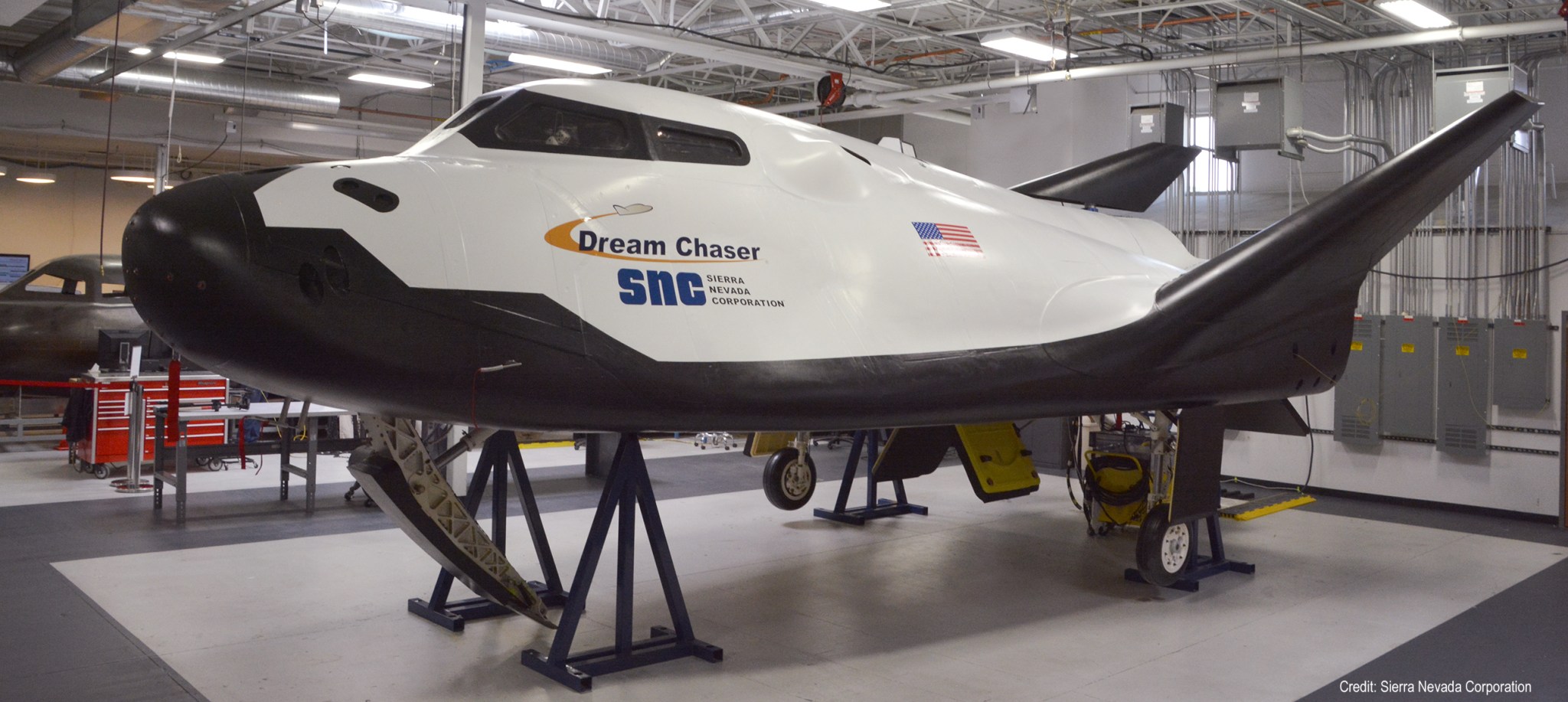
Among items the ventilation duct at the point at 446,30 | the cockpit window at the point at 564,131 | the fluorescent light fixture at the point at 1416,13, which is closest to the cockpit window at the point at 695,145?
the cockpit window at the point at 564,131

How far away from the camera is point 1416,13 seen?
37.5ft

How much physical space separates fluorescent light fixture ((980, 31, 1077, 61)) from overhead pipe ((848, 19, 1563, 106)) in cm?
39

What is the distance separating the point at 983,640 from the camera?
693 cm

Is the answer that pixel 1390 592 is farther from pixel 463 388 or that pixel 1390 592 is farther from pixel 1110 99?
pixel 1110 99

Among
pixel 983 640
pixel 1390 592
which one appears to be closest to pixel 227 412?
pixel 983 640

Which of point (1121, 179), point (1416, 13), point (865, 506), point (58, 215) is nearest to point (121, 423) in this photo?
point (865, 506)

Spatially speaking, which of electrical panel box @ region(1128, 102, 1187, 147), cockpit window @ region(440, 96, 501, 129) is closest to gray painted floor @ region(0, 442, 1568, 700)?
cockpit window @ region(440, 96, 501, 129)

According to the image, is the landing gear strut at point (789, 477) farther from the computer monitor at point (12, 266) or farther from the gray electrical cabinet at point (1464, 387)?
the computer monitor at point (12, 266)

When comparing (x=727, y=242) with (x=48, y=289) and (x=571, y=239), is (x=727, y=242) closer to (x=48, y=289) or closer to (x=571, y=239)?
(x=571, y=239)

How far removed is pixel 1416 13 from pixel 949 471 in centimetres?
807

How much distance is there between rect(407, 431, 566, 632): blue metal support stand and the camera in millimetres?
7121

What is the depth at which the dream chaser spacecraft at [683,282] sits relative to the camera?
15.5 feet

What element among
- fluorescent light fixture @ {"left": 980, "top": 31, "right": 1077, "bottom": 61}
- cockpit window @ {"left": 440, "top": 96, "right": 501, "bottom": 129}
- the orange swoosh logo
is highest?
fluorescent light fixture @ {"left": 980, "top": 31, "right": 1077, "bottom": 61}

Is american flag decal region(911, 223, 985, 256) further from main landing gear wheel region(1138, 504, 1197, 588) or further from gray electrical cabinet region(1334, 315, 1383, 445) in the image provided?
gray electrical cabinet region(1334, 315, 1383, 445)
